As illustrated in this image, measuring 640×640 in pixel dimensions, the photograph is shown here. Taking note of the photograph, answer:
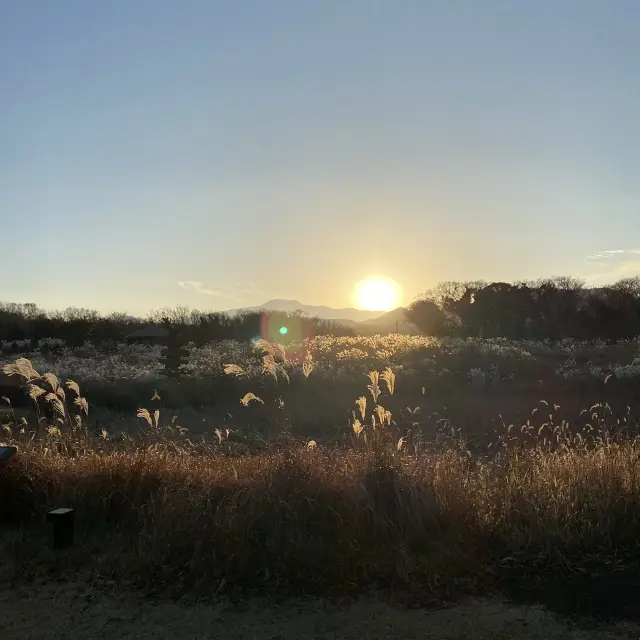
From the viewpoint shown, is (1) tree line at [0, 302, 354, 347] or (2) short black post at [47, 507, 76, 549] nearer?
(2) short black post at [47, 507, 76, 549]

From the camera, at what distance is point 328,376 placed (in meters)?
21.5

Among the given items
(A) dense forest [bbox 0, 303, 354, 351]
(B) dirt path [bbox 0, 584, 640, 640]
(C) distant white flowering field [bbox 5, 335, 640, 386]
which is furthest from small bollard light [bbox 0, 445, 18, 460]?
(A) dense forest [bbox 0, 303, 354, 351]

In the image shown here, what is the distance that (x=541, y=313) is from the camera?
147 feet

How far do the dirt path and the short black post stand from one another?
816mm

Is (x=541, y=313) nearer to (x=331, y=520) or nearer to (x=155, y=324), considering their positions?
(x=155, y=324)

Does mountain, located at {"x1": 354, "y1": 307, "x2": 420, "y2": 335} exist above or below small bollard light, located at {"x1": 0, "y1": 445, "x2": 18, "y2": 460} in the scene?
above

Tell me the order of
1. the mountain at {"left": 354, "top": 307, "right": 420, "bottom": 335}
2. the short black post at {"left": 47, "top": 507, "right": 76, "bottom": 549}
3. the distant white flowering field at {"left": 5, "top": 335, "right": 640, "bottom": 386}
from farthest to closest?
the mountain at {"left": 354, "top": 307, "right": 420, "bottom": 335} → the distant white flowering field at {"left": 5, "top": 335, "right": 640, "bottom": 386} → the short black post at {"left": 47, "top": 507, "right": 76, "bottom": 549}

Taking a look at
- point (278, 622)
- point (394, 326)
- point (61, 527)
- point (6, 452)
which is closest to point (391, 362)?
point (6, 452)

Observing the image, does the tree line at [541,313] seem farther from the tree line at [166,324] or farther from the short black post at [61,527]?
the short black post at [61,527]

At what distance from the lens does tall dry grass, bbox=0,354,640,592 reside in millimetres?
4820

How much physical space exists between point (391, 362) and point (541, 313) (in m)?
23.4

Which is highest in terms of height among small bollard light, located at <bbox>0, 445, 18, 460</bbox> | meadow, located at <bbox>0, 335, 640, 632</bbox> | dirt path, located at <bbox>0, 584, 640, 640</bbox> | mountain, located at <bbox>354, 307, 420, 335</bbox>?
mountain, located at <bbox>354, 307, 420, 335</bbox>

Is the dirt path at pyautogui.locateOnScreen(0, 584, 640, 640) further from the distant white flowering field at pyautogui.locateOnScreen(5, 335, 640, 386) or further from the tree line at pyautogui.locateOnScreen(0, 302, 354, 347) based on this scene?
the tree line at pyautogui.locateOnScreen(0, 302, 354, 347)

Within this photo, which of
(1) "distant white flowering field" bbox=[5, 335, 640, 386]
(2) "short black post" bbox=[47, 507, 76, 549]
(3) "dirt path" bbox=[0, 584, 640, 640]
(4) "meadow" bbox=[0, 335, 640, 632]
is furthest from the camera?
(1) "distant white flowering field" bbox=[5, 335, 640, 386]
